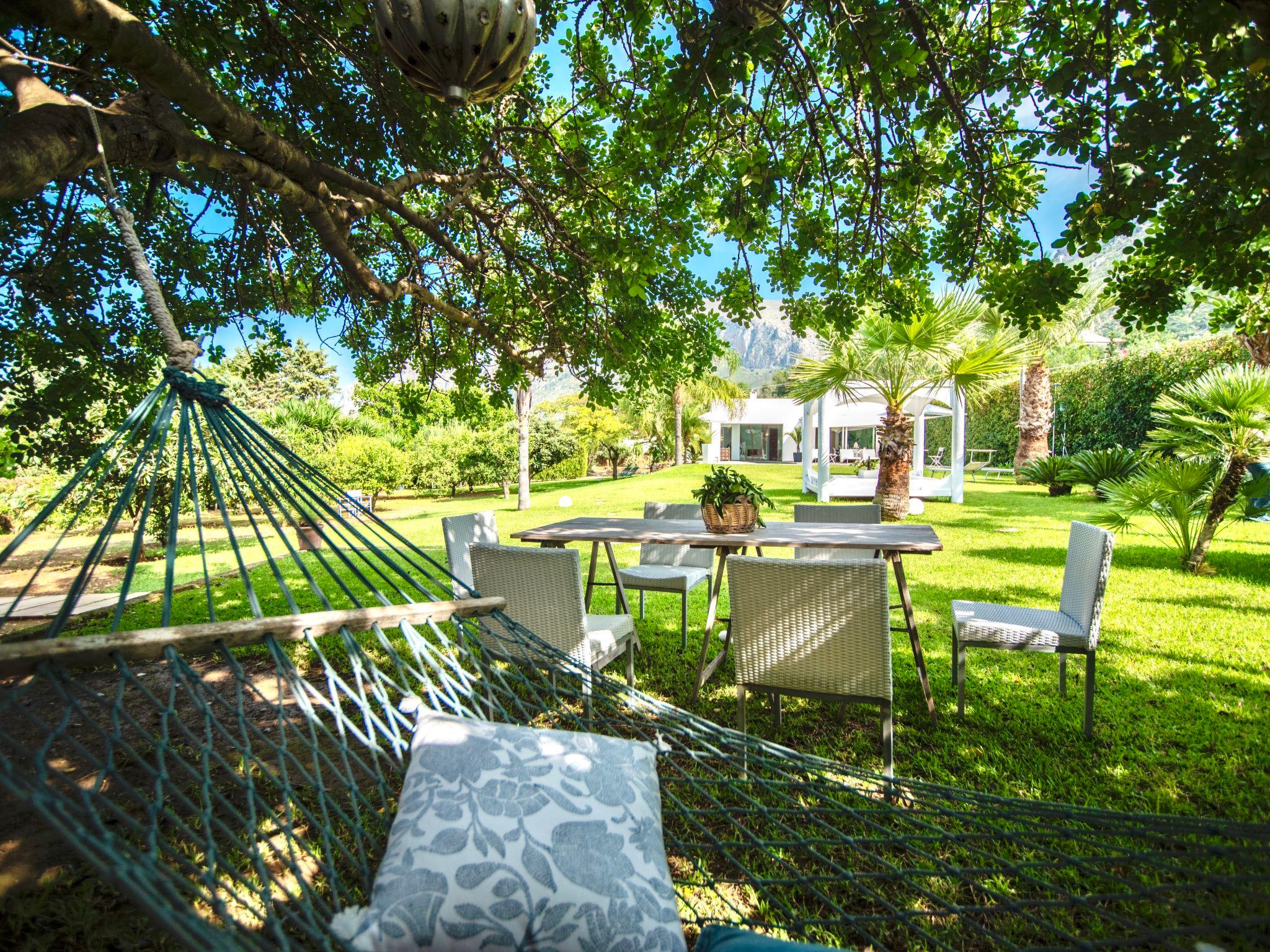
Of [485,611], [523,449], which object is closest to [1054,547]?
[485,611]

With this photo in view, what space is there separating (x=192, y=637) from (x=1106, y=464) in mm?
9534

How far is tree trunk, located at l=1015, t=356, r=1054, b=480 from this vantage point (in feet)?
41.5

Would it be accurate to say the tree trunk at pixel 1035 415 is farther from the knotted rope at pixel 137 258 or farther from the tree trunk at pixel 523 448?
the knotted rope at pixel 137 258

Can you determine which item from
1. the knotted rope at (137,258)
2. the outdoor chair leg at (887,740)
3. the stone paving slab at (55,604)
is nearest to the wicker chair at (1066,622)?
the outdoor chair leg at (887,740)

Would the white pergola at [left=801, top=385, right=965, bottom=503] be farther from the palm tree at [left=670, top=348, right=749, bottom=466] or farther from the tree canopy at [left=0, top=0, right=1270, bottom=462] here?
the palm tree at [left=670, top=348, right=749, bottom=466]

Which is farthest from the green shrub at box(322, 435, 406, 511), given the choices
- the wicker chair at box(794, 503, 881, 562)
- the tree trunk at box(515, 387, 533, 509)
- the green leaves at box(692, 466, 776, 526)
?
the green leaves at box(692, 466, 776, 526)

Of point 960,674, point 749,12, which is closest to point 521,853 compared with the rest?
point 749,12

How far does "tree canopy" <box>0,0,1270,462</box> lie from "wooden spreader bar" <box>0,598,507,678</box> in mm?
1014

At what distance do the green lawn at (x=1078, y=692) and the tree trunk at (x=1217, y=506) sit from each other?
0.20 meters

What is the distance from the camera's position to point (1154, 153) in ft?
5.22

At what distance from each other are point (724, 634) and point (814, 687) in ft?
4.24

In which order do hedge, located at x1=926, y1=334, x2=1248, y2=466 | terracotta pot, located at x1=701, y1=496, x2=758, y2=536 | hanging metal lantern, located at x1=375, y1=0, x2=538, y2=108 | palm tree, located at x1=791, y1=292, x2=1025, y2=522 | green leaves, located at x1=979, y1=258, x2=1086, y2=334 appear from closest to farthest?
hanging metal lantern, located at x1=375, y1=0, x2=538, y2=108, green leaves, located at x1=979, y1=258, x2=1086, y2=334, terracotta pot, located at x1=701, y1=496, x2=758, y2=536, palm tree, located at x1=791, y1=292, x2=1025, y2=522, hedge, located at x1=926, y1=334, x2=1248, y2=466

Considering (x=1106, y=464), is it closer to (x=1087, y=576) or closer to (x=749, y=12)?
(x=1087, y=576)

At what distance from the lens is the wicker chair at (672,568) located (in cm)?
376
